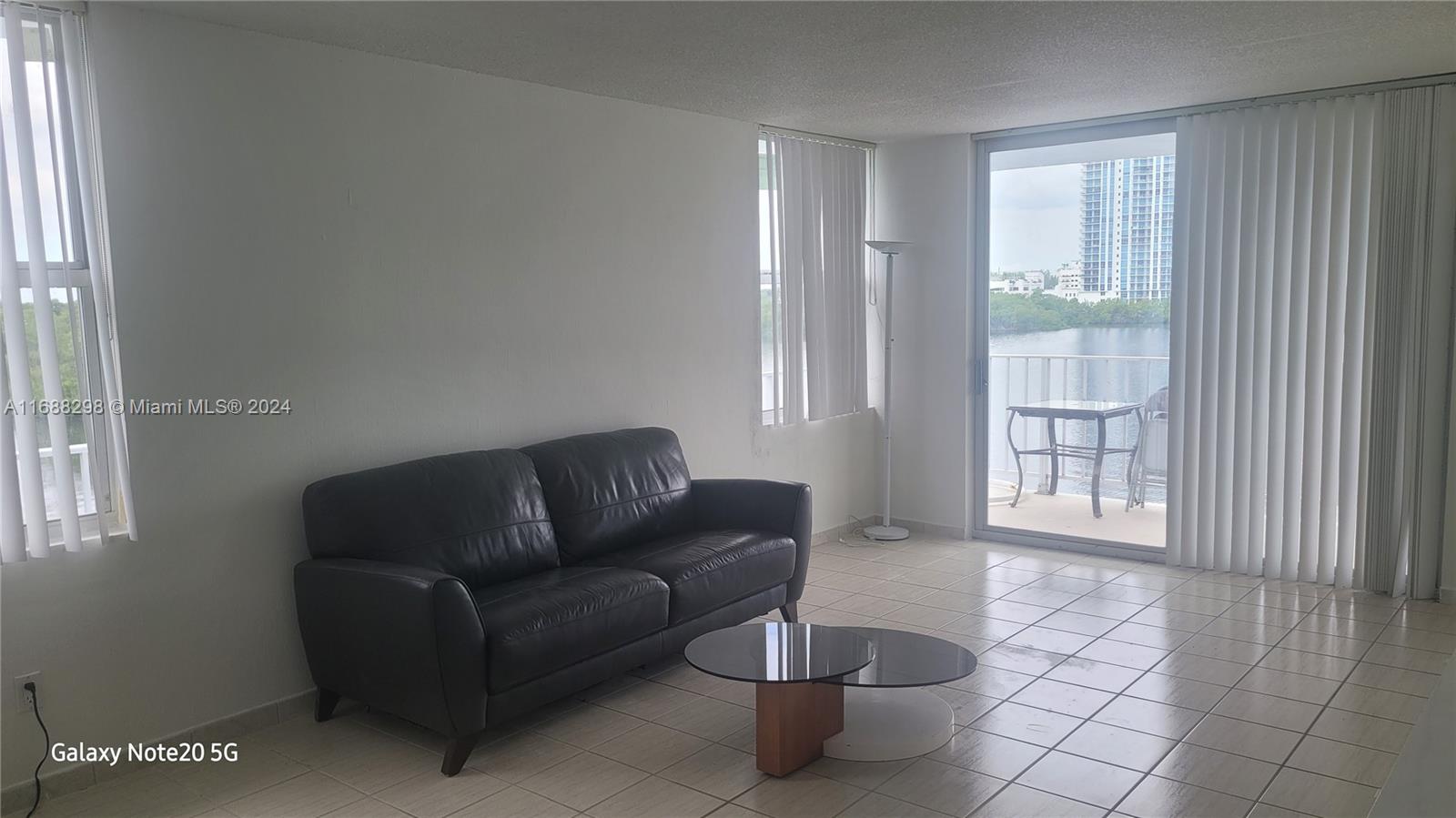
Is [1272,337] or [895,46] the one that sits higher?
[895,46]

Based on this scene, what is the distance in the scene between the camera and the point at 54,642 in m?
3.11

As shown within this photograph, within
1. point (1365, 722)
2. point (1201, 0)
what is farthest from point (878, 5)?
point (1365, 722)

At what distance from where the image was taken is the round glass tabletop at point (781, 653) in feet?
10.2

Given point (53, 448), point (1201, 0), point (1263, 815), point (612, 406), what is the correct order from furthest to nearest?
point (612, 406), point (1201, 0), point (53, 448), point (1263, 815)

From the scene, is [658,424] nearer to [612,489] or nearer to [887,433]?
[612,489]

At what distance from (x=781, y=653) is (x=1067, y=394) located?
3415 millimetres

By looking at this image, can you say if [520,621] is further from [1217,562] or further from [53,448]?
[1217,562]

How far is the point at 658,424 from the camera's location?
5148mm

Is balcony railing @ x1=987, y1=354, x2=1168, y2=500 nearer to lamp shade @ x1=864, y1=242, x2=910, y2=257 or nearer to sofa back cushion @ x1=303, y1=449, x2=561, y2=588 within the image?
lamp shade @ x1=864, y1=242, x2=910, y2=257

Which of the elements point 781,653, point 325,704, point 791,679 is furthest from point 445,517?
point 791,679

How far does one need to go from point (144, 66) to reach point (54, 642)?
5.93 feet

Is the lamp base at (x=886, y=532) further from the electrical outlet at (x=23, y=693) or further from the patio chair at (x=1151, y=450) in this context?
the electrical outlet at (x=23, y=693)

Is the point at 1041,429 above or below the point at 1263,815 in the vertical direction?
above

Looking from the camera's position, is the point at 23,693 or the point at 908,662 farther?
the point at 908,662
